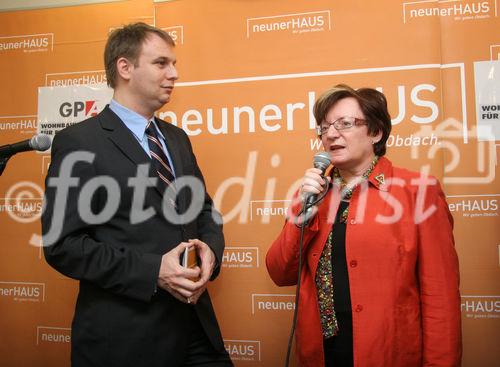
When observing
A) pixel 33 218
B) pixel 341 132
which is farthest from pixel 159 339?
pixel 33 218

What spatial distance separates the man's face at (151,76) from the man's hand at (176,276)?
2.08 ft

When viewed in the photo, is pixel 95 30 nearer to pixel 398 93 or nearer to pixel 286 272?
pixel 398 93

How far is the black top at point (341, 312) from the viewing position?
60.1 inches

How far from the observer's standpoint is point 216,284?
2625 millimetres

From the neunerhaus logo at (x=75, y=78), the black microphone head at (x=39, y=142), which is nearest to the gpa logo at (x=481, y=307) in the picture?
the black microphone head at (x=39, y=142)

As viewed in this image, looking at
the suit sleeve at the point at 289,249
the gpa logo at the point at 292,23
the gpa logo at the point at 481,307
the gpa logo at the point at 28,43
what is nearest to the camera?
the suit sleeve at the point at 289,249

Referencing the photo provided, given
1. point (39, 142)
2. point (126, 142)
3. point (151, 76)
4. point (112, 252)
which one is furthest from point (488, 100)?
point (39, 142)

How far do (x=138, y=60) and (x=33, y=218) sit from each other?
5.25 feet

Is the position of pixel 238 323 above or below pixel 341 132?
below

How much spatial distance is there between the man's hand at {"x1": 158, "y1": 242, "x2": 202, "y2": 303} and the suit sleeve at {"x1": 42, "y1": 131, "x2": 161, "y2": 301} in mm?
27

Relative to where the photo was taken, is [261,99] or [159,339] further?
[261,99]

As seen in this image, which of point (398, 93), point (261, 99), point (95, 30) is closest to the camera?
point (398, 93)

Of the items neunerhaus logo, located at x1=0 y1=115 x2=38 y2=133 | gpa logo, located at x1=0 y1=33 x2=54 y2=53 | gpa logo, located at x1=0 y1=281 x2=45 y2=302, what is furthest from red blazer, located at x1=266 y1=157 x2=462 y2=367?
gpa logo, located at x1=0 y1=33 x2=54 y2=53

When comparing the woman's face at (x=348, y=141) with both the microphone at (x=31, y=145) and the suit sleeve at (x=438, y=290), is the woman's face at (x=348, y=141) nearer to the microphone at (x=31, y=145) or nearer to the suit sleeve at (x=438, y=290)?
the suit sleeve at (x=438, y=290)
